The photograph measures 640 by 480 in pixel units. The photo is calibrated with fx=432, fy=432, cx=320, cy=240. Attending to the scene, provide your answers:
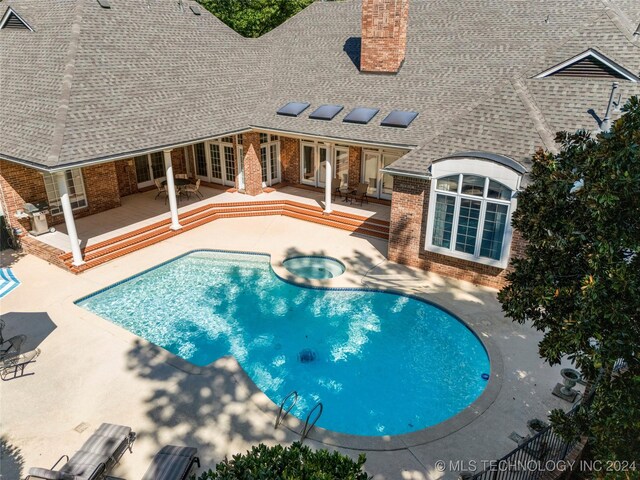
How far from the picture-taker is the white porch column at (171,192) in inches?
637

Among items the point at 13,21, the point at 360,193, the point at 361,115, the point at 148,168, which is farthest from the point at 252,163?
the point at 13,21

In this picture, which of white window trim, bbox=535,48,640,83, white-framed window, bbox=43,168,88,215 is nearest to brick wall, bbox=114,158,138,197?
white-framed window, bbox=43,168,88,215

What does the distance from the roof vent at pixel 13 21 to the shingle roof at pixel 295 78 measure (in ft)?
1.27

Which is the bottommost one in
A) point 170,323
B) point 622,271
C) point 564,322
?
point 170,323

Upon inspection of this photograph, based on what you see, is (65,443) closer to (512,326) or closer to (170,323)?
(170,323)

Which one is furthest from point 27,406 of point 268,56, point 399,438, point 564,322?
point 268,56

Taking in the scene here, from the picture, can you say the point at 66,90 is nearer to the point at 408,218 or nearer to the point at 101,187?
the point at 101,187

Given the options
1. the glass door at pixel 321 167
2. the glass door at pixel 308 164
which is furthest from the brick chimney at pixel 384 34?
the glass door at pixel 308 164

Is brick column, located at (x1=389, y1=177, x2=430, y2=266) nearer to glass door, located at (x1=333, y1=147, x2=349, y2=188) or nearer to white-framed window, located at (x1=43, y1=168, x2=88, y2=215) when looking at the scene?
glass door, located at (x1=333, y1=147, x2=349, y2=188)

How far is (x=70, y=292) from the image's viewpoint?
43.3 ft

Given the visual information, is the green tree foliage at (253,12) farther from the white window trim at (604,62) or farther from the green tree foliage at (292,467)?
the green tree foliage at (292,467)

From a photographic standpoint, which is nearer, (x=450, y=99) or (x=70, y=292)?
(x=70, y=292)

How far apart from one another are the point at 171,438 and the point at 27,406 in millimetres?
3353

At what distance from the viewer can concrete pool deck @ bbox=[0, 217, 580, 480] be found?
7.86 m
